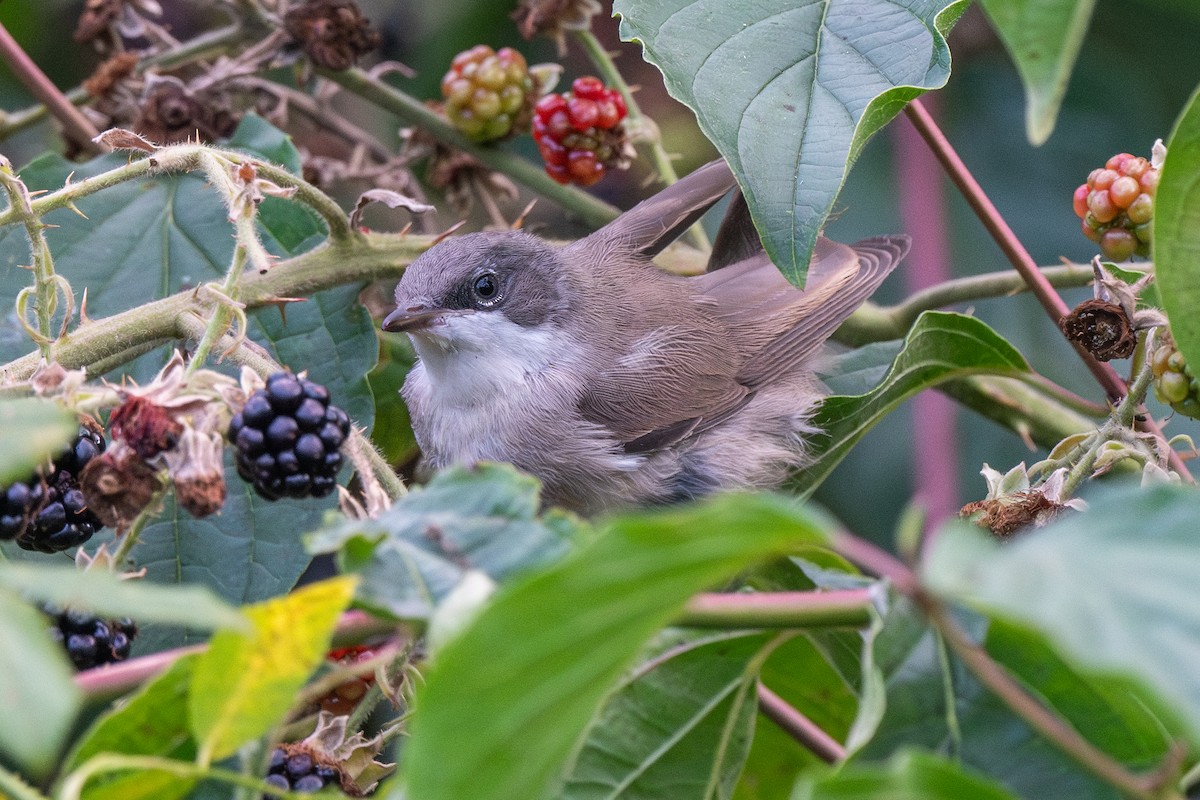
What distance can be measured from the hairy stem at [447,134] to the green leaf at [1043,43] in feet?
6.62

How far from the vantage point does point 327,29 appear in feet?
9.53

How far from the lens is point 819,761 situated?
172cm

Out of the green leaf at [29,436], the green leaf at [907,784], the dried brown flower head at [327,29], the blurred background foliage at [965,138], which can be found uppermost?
the green leaf at [29,436]

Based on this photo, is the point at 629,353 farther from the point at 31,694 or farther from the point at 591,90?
the point at 31,694

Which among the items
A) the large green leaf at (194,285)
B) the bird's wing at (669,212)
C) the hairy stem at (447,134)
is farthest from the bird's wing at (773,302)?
the large green leaf at (194,285)

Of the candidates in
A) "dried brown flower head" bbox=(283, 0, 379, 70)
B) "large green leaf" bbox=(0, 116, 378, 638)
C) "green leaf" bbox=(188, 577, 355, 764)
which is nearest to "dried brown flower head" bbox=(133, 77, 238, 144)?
"large green leaf" bbox=(0, 116, 378, 638)

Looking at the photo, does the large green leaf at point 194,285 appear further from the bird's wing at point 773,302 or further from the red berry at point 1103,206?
the red berry at point 1103,206

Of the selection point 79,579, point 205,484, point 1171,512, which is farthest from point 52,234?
point 1171,512

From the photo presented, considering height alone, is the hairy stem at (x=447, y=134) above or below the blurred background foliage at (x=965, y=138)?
above

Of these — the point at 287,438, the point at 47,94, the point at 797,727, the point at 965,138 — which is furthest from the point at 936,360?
the point at 965,138

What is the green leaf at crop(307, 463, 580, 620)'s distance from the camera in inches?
47.7

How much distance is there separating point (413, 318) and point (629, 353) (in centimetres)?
69

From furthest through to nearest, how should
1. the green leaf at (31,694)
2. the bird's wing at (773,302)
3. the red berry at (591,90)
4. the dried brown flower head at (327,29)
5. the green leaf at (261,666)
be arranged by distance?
the bird's wing at (773,302) < the red berry at (591,90) < the dried brown flower head at (327,29) < the green leaf at (261,666) < the green leaf at (31,694)

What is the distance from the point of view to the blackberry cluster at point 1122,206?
223 centimetres
